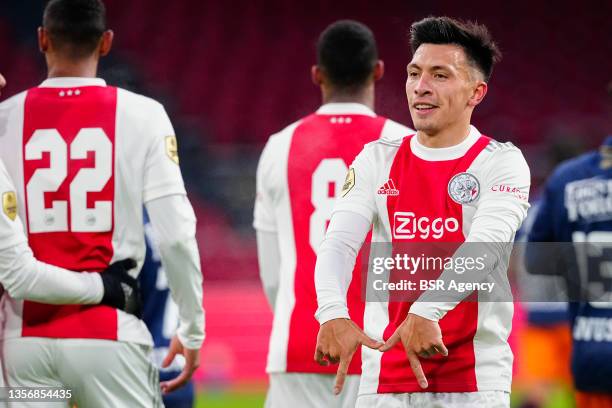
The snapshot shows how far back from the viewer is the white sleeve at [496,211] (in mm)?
3258

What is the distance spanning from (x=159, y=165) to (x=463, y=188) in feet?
4.63

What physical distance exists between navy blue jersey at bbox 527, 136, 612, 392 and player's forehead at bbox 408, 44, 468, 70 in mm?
1958

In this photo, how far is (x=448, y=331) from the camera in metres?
3.49

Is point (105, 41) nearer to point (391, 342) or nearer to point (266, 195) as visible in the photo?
point (266, 195)

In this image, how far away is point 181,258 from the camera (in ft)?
14.6

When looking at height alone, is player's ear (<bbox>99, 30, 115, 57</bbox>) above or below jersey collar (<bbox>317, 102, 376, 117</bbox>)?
above

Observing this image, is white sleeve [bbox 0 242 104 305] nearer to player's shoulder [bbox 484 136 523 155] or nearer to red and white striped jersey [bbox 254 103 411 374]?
red and white striped jersey [bbox 254 103 411 374]

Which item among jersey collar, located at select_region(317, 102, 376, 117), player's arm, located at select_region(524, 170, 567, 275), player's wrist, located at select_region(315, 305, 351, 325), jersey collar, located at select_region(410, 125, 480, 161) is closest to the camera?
player's wrist, located at select_region(315, 305, 351, 325)

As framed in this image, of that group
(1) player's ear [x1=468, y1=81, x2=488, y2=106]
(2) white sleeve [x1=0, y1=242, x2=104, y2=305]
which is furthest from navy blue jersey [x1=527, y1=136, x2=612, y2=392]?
(2) white sleeve [x1=0, y1=242, x2=104, y2=305]

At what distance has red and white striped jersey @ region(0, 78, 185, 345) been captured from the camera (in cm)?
A: 436

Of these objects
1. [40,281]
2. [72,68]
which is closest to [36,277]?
[40,281]

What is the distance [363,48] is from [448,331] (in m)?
2.03

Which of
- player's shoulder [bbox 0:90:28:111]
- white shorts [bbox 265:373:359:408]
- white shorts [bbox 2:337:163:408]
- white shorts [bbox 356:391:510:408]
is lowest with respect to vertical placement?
white shorts [bbox 265:373:359:408]

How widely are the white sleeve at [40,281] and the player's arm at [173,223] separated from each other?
308 mm
